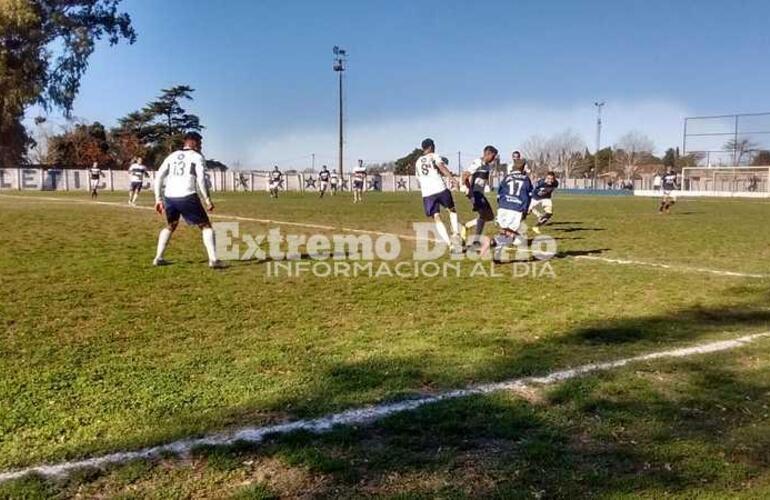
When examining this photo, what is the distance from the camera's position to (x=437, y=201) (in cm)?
1230

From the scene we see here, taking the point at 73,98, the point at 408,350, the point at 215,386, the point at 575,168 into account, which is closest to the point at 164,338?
the point at 215,386

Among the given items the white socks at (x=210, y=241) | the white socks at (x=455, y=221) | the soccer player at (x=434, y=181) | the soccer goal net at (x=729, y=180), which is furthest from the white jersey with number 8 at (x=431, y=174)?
the soccer goal net at (x=729, y=180)

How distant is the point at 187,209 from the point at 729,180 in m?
58.5

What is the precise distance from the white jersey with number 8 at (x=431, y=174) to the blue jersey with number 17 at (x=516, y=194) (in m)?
1.26

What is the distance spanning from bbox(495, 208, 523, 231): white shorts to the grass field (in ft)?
5.31

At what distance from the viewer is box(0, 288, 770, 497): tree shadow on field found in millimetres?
3412

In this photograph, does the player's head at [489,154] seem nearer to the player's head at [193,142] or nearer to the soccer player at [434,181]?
the soccer player at [434,181]

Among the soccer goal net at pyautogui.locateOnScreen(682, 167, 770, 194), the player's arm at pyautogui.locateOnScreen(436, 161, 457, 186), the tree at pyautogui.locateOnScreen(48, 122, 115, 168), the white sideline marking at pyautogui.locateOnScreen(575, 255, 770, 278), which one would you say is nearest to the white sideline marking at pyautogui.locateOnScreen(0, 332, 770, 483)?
the white sideline marking at pyautogui.locateOnScreen(575, 255, 770, 278)

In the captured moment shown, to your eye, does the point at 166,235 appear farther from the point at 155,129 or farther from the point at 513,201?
the point at 155,129

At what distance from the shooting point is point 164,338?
6.05 meters

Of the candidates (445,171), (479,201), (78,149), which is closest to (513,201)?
(445,171)

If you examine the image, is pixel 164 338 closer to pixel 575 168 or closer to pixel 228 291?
pixel 228 291

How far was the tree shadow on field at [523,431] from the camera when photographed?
11.2ft

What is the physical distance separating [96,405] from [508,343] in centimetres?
340
